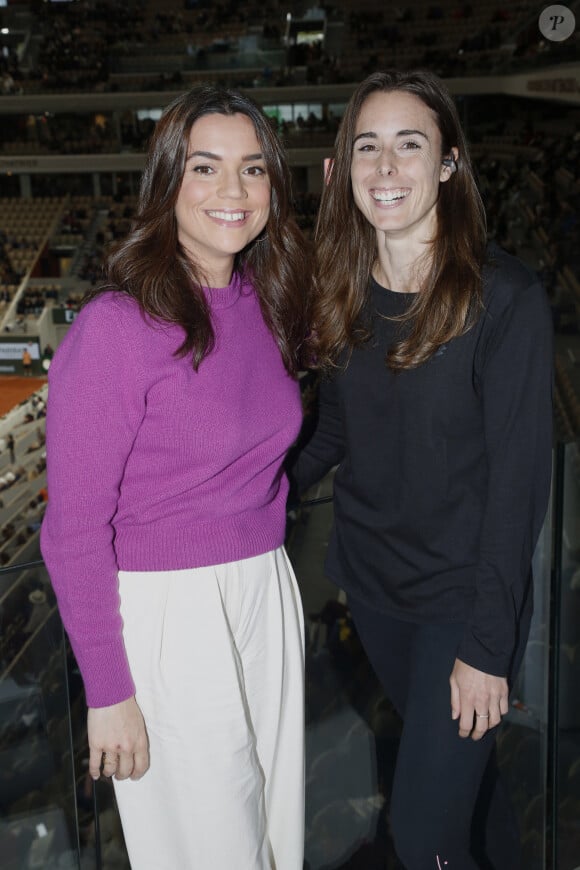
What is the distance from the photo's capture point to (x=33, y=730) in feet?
4.91

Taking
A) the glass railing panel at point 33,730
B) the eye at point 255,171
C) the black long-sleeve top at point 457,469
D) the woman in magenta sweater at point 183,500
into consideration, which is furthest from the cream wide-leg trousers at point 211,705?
the eye at point 255,171

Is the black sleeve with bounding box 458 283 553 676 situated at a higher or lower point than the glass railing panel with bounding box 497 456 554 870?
higher

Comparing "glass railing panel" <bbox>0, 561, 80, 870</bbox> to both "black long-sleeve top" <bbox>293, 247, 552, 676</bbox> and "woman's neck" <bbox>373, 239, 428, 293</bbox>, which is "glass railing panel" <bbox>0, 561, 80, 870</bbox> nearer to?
"black long-sleeve top" <bbox>293, 247, 552, 676</bbox>

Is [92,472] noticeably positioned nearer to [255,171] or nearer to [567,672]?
[255,171]

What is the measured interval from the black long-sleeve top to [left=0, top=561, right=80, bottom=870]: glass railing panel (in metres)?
0.45

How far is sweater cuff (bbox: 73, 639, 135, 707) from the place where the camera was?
1.16m

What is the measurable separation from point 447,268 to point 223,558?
468 mm

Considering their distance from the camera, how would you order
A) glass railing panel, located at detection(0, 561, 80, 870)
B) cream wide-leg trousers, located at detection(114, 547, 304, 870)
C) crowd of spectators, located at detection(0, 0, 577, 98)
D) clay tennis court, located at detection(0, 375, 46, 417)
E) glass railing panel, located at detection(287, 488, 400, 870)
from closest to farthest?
cream wide-leg trousers, located at detection(114, 547, 304, 870), glass railing panel, located at detection(0, 561, 80, 870), glass railing panel, located at detection(287, 488, 400, 870), clay tennis court, located at detection(0, 375, 46, 417), crowd of spectators, located at detection(0, 0, 577, 98)

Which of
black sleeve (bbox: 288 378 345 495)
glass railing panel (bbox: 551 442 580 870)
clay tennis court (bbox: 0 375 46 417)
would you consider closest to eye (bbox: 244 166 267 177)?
black sleeve (bbox: 288 378 345 495)

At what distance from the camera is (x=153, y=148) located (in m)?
1.23

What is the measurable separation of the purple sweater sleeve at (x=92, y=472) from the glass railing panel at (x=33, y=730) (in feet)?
0.80

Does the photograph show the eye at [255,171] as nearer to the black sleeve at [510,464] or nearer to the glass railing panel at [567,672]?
the black sleeve at [510,464]

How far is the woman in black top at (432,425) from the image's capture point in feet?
3.92

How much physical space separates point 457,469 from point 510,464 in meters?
0.10
